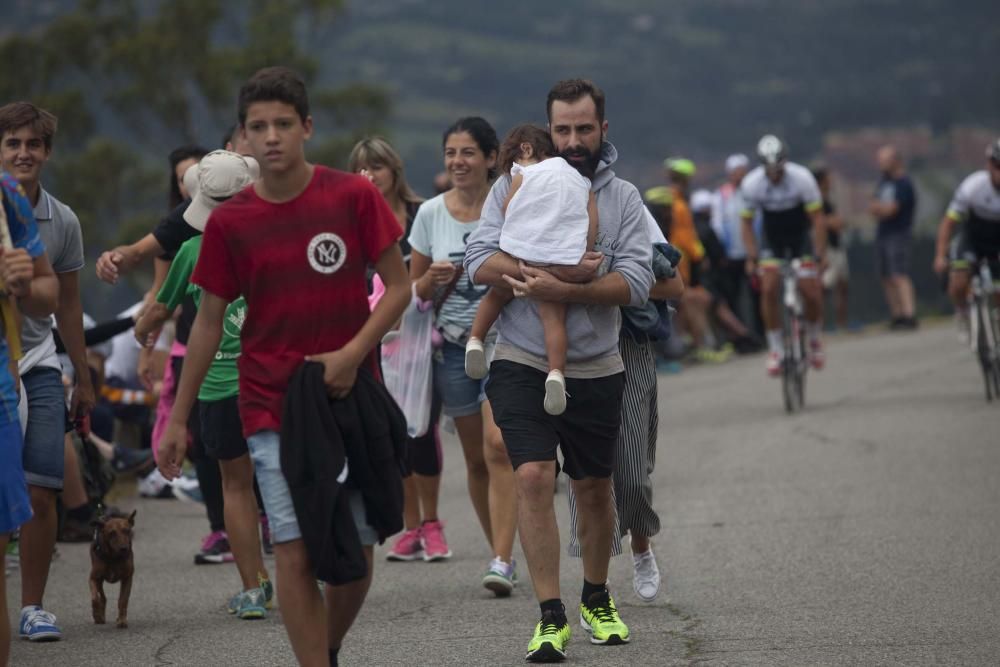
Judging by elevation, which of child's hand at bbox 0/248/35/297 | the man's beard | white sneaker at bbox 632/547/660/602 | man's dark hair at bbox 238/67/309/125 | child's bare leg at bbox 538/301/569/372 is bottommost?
white sneaker at bbox 632/547/660/602

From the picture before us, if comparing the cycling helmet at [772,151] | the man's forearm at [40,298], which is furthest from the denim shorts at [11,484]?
the cycling helmet at [772,151]

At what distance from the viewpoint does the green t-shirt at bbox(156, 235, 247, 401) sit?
26.0 ft

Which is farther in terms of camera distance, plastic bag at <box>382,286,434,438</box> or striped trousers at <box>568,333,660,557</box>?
plastic bag at <box>382,286,434,438</box>

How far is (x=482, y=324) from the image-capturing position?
7.41 m

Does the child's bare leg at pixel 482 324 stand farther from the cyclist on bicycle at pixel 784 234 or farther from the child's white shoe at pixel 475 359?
the cyclist on bicycle at pixel 784 234

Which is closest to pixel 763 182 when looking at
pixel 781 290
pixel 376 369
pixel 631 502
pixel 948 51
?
pixel 781 290

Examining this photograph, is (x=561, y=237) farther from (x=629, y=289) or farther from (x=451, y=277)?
(x=451, y=277)

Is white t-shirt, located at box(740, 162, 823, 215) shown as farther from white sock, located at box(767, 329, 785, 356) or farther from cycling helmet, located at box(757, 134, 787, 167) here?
white sock, located at box(767, 329, 785, 356)

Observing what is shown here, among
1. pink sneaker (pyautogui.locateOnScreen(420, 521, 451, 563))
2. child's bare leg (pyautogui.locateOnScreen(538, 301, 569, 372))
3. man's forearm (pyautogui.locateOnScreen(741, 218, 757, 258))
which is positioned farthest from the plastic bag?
man's forearm (pyautogui.locateOnScreen(741, 218, 757, 258))

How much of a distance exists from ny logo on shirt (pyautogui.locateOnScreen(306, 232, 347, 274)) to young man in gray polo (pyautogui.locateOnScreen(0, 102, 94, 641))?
6.99ft

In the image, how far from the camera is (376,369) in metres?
5.91

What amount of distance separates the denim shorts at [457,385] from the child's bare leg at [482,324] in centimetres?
152

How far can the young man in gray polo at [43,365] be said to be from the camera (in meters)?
7.29

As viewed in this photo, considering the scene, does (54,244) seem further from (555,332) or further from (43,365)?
(555,332)
